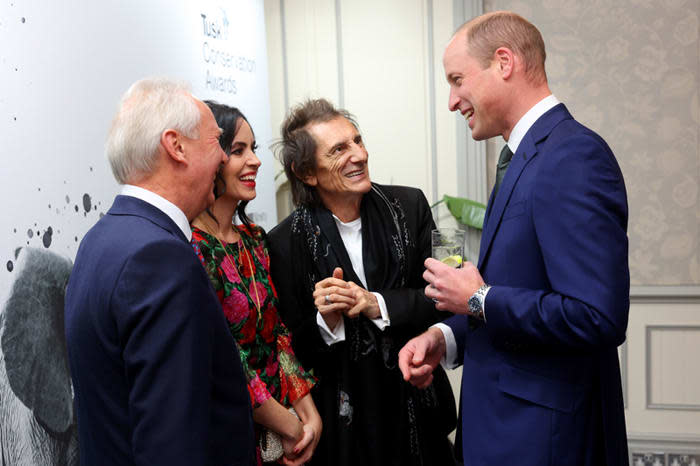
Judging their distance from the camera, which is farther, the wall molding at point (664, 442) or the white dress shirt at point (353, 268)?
the wall molding at point (664, 442)

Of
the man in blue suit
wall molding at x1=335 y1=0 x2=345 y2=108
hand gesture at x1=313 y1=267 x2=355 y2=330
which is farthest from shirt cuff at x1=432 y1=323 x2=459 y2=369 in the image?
wall molding at x1=335 y1=0 x2=345 y2=108

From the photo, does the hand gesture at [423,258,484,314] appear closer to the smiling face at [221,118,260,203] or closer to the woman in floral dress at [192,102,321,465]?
the woman in floral dress at [192,102,321,465]

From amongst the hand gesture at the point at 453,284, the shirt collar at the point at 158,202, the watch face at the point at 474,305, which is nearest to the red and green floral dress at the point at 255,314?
the shirt collar at the point at 158,202

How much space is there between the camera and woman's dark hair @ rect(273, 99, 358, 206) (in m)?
2.06

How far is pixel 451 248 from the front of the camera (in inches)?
56.8

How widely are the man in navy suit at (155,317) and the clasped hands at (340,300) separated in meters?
0.57

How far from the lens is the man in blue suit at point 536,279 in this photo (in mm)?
1126

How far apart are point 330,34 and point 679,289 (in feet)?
7.74

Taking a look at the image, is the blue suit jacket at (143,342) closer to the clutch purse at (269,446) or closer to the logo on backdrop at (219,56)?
the clutch purse at (269,446)

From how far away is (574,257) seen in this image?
3.70 ft

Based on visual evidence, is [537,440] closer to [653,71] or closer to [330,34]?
[653,71]

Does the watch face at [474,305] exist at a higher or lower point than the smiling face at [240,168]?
lower

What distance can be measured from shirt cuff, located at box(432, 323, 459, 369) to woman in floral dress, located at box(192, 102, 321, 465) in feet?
1.43

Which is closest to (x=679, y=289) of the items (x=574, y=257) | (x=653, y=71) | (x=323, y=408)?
(x=653, y=71)
